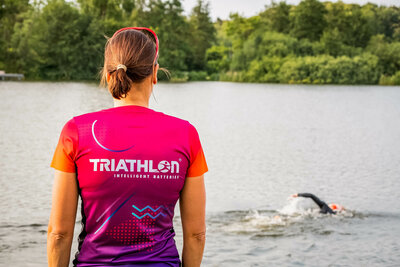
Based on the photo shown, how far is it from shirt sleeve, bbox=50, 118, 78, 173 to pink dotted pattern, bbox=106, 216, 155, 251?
0.91 ft

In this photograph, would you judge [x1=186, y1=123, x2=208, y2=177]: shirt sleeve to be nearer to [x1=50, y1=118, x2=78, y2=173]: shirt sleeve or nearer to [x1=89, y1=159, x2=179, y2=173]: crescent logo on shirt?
[x1=89, y1=159, x2=179, y2=173]: crescent logo on shirt

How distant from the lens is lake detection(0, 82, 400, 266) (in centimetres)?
880

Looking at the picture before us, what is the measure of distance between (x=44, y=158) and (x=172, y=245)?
16219 mm

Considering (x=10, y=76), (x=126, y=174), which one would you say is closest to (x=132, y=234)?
(x=126, y=174)

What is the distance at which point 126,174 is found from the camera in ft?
6.74

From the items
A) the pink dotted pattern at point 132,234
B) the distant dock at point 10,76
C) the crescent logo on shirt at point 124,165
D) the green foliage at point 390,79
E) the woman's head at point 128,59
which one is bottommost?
the distant dock at point 10,76

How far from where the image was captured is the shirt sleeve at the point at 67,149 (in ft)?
6.62

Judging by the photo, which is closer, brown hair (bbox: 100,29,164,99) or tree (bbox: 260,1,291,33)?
brown hair (bbox: 100,29,164,99)

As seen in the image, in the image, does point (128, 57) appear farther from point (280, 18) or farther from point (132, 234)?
point (280, 18)

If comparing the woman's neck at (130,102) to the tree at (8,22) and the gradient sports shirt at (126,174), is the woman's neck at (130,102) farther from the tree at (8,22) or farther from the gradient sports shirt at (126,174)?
the tree at (8,22)

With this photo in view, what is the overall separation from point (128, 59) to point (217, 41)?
108677 mm

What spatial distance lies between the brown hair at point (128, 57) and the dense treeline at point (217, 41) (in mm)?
72544

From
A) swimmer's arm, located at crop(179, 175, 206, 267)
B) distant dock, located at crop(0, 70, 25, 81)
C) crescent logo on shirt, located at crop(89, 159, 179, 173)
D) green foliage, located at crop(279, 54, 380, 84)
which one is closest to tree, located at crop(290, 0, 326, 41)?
green foliage, located at crop(279, 54, 380, 84)

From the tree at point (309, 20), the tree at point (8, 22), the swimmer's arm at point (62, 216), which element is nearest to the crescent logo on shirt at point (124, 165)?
the swimmer's arm at point (62, 216)
